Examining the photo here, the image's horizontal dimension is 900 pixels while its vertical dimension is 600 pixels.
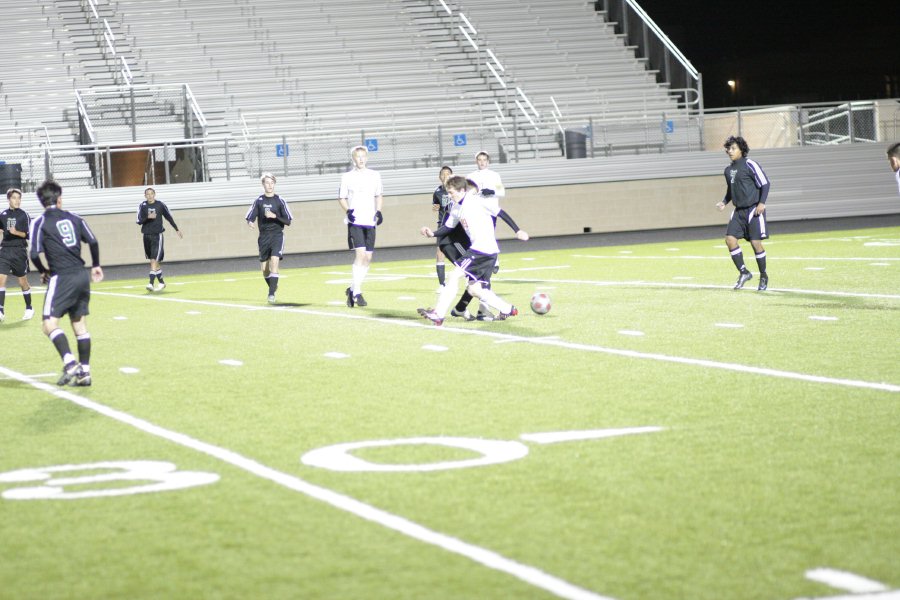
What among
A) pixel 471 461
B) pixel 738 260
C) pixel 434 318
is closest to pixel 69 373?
pixel 434 318

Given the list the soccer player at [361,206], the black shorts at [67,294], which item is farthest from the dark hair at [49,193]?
the soccer player at [361,206]

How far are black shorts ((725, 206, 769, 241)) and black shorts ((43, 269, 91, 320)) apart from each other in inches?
374

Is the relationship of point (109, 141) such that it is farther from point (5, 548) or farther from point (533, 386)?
point (5, 548)

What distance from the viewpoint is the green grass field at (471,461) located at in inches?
191

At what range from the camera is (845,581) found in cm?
452

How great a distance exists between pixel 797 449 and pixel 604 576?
2.53 m

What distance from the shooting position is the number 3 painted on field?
21.0 ft

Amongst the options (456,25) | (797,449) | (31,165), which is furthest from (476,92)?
(797,449)

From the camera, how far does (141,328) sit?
15906 mm

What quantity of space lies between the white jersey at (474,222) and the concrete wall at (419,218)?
17212 millimetres

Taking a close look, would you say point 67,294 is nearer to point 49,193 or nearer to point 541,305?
point 49,193

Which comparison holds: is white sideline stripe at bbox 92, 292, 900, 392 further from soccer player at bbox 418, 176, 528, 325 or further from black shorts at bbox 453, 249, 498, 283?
black shorts at bbox 453, 249, 498, 283

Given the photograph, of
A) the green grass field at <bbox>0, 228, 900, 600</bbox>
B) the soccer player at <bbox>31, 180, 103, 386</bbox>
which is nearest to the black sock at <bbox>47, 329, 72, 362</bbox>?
the soccer player at <bbox>31, 180, 103, 386</bbox>

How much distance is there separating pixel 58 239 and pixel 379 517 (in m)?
5.76
